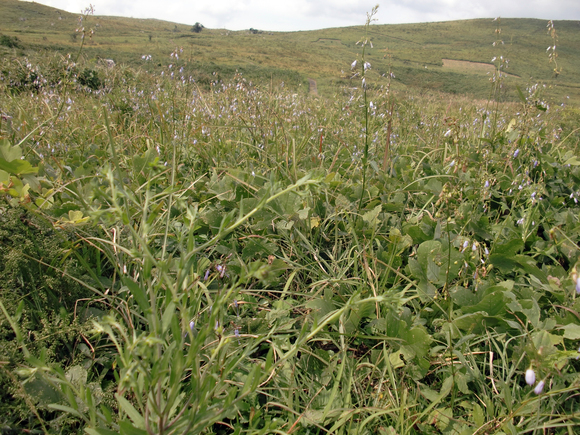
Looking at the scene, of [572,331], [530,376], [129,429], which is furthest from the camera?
[572,331]

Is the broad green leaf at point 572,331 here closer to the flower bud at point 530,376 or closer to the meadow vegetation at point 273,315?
the meadow vegetation at point 273,315

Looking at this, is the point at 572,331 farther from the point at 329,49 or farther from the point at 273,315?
the point at 329,49

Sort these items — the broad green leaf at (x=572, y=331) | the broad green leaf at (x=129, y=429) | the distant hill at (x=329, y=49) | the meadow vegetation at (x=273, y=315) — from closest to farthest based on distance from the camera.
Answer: the broad green leaf at (x=129, y=429), the meadow vegetation at (x=273, y=315), the broad green leaf at (x=572, y=331), the distant hill at (x=329, y=49)

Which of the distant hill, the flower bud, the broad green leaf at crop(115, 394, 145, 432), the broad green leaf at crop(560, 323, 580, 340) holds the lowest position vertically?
the broad green leaf at crop(560, 323, 580, 340)

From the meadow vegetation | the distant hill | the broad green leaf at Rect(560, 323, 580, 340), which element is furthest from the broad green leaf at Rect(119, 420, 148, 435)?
the distant hill

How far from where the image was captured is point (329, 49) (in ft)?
246

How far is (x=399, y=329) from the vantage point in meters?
1.27

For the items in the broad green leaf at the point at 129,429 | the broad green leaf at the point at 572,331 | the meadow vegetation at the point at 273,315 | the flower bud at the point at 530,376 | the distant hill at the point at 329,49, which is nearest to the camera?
the broad green leaf at the point at 129,429

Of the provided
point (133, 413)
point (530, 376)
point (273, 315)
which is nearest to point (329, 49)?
point (273, 315)

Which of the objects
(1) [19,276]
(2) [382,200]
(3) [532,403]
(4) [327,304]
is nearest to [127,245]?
(1) [19,276]

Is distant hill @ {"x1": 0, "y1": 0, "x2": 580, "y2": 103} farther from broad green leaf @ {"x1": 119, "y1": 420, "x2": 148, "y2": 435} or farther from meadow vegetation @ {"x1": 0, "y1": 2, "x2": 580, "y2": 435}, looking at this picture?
broad green leaf @ {"x1": 119, "y1": 420, "x2": 148, "y2": 435}

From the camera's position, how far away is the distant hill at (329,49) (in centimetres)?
2284

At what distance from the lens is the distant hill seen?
22841mm

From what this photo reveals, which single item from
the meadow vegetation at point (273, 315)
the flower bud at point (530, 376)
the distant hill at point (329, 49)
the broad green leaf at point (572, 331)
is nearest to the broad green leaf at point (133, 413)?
the meadow vegetation at point (273, 315)
